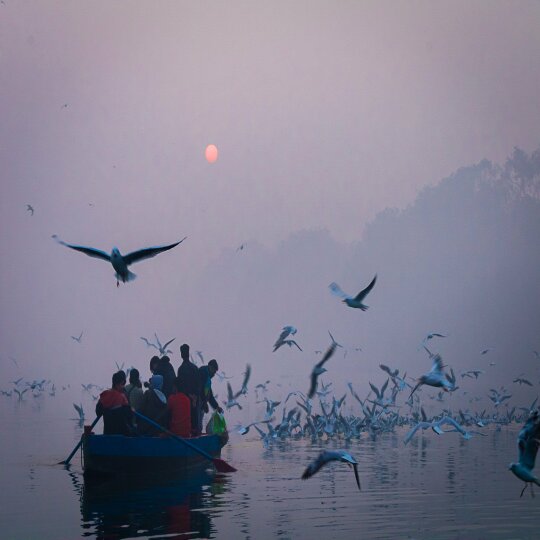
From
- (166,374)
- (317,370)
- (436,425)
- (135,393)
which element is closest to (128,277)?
(166,374)

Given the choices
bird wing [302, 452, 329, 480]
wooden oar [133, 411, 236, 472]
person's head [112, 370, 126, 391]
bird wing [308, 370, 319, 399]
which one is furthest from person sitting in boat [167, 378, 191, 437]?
bird wing [302, 452, 329, 480]

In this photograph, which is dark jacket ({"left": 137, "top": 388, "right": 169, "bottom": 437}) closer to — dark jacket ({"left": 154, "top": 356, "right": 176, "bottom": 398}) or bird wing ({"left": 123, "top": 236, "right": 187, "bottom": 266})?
dark jacket ({"left": 154, "top": 356, "right": 176, "bottom": 398})

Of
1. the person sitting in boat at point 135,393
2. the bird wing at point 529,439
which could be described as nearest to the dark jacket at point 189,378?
the person sitting in boat at point 135,393

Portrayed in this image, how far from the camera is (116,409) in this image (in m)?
24.1

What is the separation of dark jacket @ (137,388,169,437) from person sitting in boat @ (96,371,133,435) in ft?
2.04

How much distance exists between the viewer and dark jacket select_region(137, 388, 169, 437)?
25266 mm

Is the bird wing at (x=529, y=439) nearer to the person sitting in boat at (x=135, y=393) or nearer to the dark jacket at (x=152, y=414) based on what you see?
the dark jacket at (x=152, y=414)

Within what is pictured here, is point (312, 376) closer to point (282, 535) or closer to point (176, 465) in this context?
point (176, 465)

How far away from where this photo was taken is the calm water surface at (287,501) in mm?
19297

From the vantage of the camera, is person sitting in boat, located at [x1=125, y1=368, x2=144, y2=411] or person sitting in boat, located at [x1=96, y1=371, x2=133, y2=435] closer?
person sitting in boat, located at [x1=96, y1=371, x2=133, y2=435]

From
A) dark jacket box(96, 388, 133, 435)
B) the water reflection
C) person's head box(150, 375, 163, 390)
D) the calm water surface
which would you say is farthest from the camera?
person's head box(150, 375, 163, 390)

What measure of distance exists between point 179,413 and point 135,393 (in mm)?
1229

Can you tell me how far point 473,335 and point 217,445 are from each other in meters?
171

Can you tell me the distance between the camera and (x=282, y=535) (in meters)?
18.9
